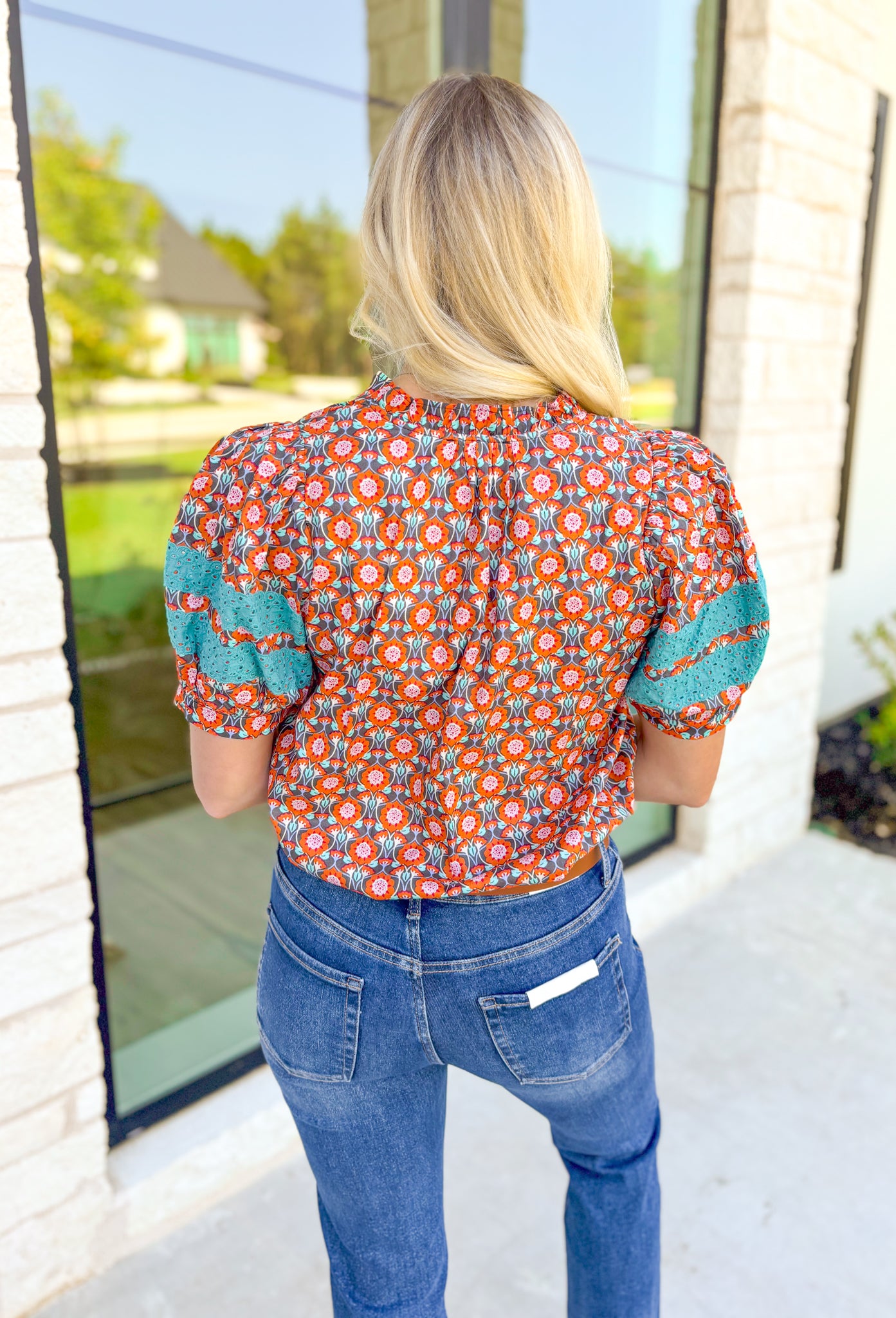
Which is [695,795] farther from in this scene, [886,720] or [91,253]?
[91,253]

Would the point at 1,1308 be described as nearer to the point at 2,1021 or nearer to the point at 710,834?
the point at 2,1021

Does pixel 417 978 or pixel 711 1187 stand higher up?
pixel 417 978

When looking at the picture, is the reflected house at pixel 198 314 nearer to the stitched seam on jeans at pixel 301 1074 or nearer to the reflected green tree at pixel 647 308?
the reflected green tree at pixel 647 308

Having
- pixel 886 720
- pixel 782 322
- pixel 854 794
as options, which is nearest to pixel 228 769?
pixel 782 322

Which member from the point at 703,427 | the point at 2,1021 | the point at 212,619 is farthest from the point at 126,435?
the point at 212,619

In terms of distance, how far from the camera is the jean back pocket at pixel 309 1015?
3.56 ft

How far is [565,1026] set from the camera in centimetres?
113

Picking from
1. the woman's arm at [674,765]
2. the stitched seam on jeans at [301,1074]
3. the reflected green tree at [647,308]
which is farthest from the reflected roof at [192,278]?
the stitched seam on jeans at [301,1074]

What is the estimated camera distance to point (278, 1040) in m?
1.14

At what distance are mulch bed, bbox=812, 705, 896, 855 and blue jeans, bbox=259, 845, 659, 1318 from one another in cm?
301

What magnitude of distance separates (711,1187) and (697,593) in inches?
68.9

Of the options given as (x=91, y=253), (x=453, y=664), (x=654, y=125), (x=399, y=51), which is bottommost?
(x=453, y=664)

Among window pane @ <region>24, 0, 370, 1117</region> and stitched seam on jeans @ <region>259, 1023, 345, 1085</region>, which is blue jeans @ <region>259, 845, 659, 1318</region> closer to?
stitched seam on jeans @ <region>259, 1023, 345, 1085</region>

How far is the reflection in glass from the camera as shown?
9.23 ft
